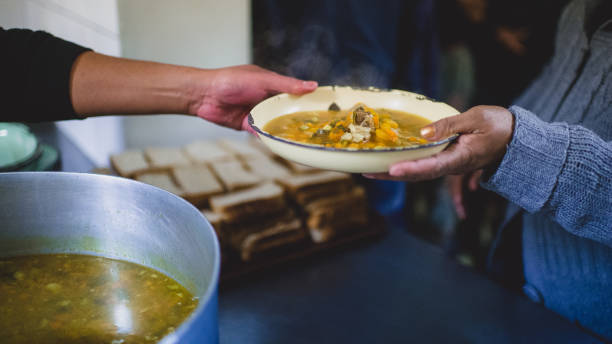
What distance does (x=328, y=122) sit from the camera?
4.46 feet

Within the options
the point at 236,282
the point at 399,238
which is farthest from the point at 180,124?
the point at 399,238

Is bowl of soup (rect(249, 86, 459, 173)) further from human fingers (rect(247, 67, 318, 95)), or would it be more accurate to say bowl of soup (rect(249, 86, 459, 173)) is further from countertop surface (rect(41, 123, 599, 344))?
countertop surface (rect(41, 123, 599, 344))

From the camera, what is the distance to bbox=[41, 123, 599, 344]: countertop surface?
4.81 ft

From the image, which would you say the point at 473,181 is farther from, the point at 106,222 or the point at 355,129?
the point at 106,222

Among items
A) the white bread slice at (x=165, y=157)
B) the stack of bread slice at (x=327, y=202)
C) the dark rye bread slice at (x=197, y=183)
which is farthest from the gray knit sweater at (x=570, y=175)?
the white bread slice at (x=165, y=157)

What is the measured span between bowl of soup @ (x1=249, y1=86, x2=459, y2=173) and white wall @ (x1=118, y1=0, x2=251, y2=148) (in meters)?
1.48

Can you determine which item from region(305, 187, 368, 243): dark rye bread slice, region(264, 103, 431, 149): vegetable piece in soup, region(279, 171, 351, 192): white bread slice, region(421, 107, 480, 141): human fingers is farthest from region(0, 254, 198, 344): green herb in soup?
region(279, 171, 351, 192): white bread slice

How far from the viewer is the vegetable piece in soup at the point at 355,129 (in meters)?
1.15

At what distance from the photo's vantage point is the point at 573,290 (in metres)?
1.49

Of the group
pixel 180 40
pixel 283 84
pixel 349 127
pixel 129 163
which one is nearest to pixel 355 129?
pixel 349 127

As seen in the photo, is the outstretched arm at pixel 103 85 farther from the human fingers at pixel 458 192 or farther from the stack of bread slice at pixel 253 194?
the human fingers at pixel 458 192

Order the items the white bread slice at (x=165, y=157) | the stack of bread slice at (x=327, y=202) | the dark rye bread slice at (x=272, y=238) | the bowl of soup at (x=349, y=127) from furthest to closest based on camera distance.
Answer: the white bread slice at (x=165, y=157)
the stack of bread slice at (x=327, y=202)
the dark rye bread slice at (x=272, y=238)
the bowl of soup at (x=349, y=127)

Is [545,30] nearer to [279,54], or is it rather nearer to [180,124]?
[279,54]

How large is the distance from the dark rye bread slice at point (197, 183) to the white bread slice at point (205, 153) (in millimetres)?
133
